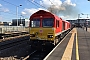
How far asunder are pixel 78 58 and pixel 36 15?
6223mm

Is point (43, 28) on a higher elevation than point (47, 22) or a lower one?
lower

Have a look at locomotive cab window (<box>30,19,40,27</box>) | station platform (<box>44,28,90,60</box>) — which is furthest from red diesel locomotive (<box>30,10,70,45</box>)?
station platform (<box>44,28,90,60</box>)

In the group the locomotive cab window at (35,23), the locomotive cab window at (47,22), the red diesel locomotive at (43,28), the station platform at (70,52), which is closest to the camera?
the station platform at (70,52)

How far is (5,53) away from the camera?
14555 millimetres

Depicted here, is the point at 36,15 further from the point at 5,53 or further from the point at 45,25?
the point at 5,53

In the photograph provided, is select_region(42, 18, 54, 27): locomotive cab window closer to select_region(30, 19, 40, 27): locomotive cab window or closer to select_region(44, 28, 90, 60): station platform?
select_region(30, 19, 40, 27): locomotive cab window

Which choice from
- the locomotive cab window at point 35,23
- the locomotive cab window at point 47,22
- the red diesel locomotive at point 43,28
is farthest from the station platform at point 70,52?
the locomotive cab window at point 35,23

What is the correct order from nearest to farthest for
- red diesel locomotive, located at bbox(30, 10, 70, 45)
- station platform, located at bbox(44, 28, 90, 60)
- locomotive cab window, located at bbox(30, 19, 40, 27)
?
station platform, located at bbox(44, 28, 90, 60) < red diesel locomotive, located at bbox(30, 10, 70, 45) < locomotive cab window, located at bbox(30, 19, 40, 27)

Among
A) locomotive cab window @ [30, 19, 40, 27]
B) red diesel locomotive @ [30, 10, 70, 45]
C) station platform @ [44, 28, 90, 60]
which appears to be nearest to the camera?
station platform @ [44, 28, 90, 60]

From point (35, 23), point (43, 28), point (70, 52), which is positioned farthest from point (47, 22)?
point (70, 52)

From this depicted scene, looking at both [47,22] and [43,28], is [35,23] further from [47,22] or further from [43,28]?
[47,22]

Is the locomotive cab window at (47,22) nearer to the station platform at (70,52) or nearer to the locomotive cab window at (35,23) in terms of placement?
the locomotive cab window at (35,23)

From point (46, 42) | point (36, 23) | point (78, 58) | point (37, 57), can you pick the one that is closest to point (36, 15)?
point (36, 23)

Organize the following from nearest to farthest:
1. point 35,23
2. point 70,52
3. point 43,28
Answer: point 70,52
point 43,28
point 35,23
